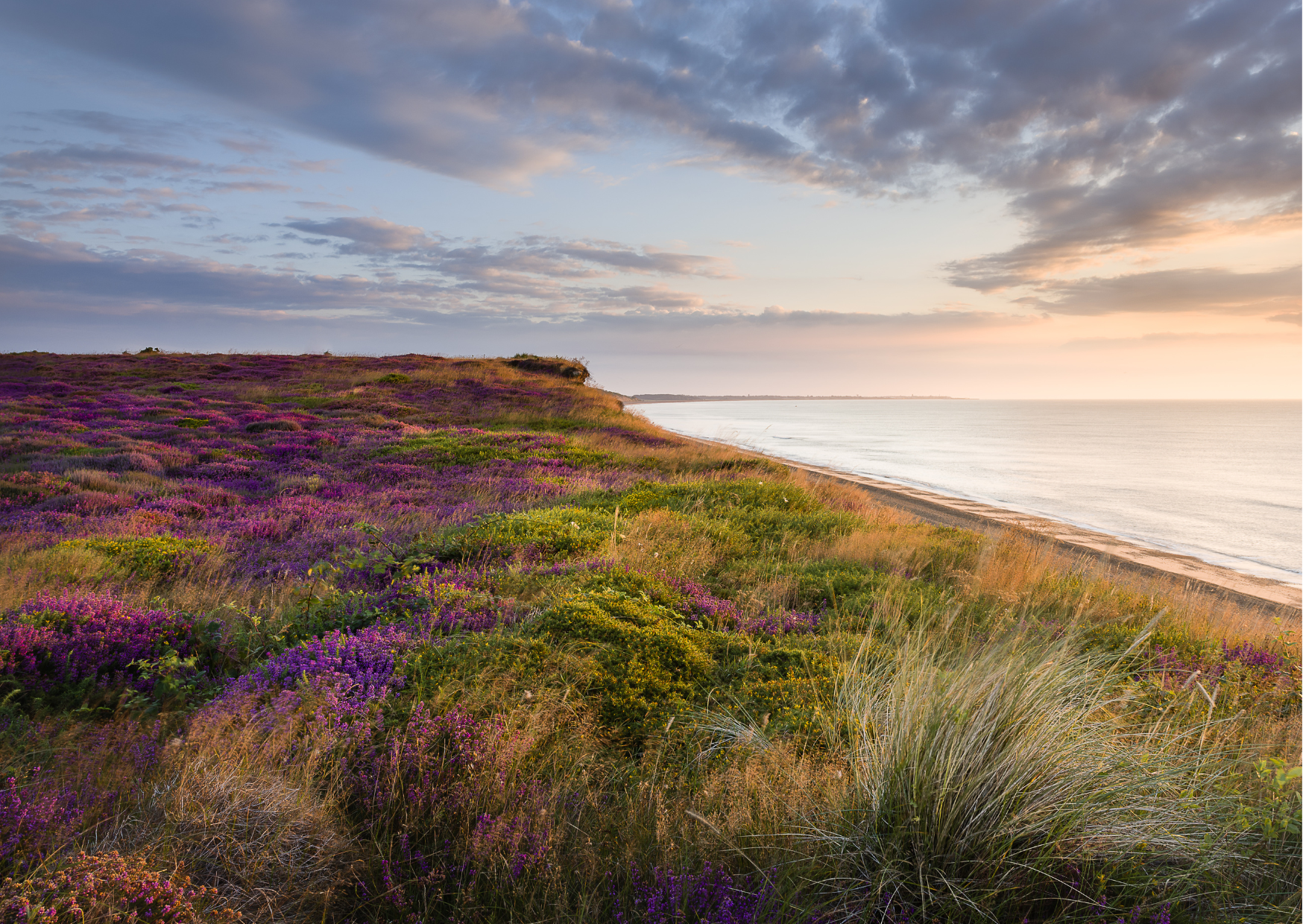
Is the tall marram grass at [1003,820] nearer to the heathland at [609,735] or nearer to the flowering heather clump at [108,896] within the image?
the heathland at [609,735]

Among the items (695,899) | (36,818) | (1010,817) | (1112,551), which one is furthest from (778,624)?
(1112,551)

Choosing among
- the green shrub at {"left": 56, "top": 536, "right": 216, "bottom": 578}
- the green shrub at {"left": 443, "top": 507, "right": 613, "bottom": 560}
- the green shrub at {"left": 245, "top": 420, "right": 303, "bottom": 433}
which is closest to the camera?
the green shrub at {"left": 56, "top": 536, "right": 216, "bottom": 578}

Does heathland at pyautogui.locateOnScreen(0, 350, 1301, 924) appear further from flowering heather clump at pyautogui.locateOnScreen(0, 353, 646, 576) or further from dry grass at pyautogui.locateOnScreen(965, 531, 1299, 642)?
flowering heather clump at pyautogui.locateOnScreen(0, 353, 646, 576)

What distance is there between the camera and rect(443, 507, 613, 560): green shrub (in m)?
8.85

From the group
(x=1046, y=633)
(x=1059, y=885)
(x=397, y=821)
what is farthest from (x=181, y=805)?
(x=1046, y=633)

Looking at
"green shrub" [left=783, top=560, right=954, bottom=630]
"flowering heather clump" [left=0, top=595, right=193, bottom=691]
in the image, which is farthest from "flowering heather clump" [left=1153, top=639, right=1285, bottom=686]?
"flowering heather clump" [left=0, top=595, right=193, bottom=691]

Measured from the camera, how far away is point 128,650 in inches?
207

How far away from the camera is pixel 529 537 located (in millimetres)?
9258

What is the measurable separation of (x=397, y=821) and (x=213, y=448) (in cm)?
1845

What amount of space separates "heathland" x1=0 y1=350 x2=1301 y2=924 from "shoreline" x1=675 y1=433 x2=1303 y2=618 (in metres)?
6.40

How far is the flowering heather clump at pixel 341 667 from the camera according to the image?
4426 mm

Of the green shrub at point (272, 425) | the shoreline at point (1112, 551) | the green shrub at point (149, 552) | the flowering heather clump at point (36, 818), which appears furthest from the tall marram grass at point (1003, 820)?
the green shrub at point (272, 425)

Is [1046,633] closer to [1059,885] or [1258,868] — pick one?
[1258,868]

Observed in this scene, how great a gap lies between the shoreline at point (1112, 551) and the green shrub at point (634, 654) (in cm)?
1160
